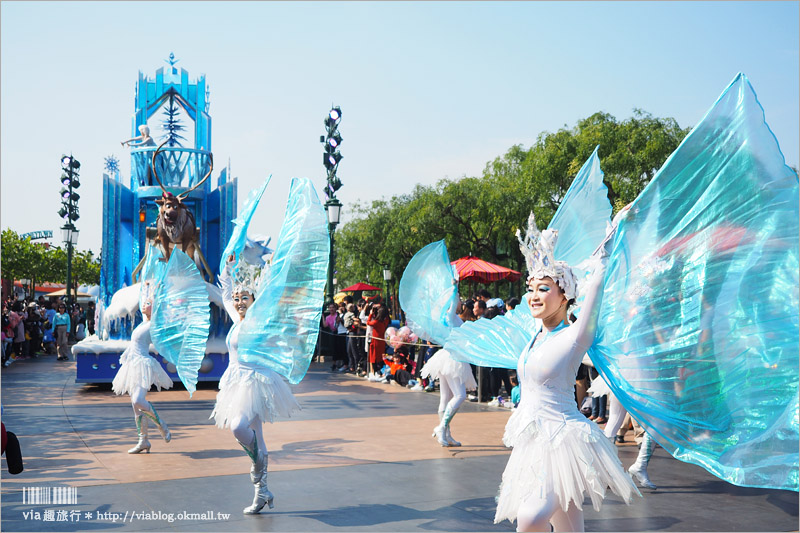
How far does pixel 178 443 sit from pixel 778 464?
23.8ft

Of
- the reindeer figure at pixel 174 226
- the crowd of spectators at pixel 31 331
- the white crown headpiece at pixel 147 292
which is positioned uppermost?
the reindeer figure at pixel 174 226

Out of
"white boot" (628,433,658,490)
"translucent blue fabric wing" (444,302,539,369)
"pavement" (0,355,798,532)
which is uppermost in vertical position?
"translucent blue fabric wing" (444,302,539,369)

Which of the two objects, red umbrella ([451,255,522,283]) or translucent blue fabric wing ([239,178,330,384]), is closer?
translucent blue fabric wing ([239,178,330,384])

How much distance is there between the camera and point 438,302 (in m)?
8.34

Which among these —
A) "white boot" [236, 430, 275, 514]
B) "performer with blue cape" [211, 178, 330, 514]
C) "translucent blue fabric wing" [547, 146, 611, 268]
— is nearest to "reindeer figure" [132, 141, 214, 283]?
"performer with blue cape" [211, 178, 330, 514]

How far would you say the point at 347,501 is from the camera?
250 inches

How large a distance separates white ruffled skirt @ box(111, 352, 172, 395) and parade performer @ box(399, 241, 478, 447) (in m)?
3.07

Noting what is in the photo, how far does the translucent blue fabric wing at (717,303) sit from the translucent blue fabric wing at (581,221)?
1.28m

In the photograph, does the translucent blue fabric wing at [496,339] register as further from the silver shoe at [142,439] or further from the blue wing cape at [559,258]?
the silver shoe at [142,439]

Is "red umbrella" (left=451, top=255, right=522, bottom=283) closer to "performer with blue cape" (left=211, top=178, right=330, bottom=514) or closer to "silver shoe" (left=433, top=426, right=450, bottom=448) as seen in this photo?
"silver shoe" (left=433, top=426, right=450, bottom=448)

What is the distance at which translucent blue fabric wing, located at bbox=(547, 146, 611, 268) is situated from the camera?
17.1ft

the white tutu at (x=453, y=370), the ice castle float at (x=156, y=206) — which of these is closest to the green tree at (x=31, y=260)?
the ice castle float at (x=156, y=206)

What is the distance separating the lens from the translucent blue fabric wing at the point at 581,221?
17.1ft

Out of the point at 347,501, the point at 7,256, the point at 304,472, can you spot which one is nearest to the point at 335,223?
the point at 304,472
